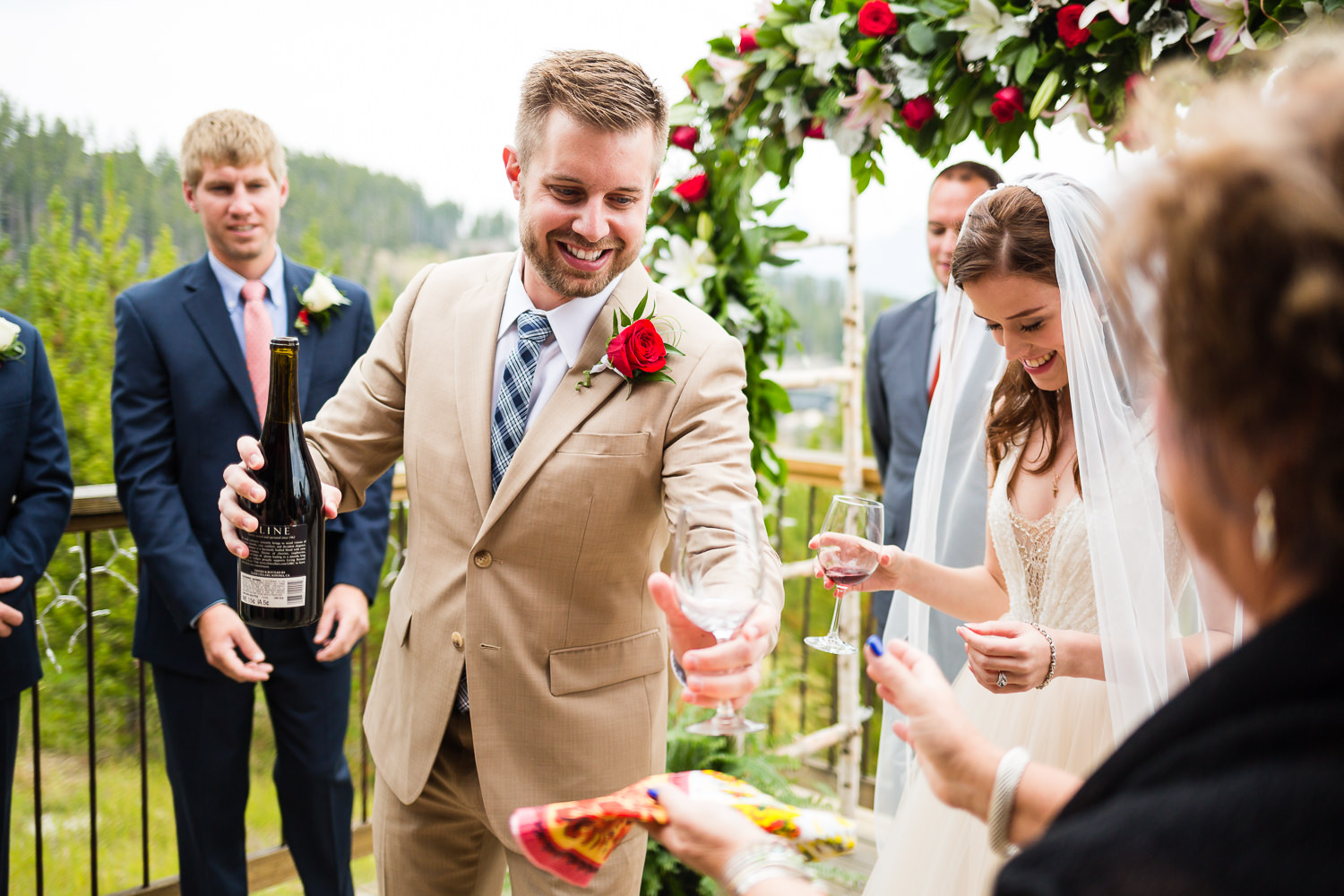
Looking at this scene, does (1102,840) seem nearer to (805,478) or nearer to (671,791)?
(671,791)

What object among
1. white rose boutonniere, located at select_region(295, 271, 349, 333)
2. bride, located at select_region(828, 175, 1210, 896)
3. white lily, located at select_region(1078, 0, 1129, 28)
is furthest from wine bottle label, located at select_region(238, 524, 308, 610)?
white lily, located at select_region(1078, 0, 1129, 28)

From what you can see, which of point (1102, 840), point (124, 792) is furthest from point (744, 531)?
point (124, 792)

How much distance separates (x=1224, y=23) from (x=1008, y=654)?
1.46 m

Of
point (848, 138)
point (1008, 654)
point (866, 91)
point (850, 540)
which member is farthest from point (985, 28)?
point (1008, 654)

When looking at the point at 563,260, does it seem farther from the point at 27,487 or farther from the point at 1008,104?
the point at 27,487

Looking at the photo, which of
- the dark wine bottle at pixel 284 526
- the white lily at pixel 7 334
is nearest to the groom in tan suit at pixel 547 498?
the dark wine bottle at pixel 284 526

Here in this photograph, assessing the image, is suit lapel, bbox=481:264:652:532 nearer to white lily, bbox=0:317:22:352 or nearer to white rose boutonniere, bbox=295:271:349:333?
white rose boutonniere, bbox=295:271:349:333

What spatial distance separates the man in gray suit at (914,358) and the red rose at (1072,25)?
0.78 meters

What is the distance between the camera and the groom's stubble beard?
155 centimetres

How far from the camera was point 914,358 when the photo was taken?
292 centimetres

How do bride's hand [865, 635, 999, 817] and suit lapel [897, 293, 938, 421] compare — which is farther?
suit lapel [897, 293, 938, 421]

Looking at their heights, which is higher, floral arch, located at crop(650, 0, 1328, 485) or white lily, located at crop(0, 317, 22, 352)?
floral arch, located at crop(650, 0, 1328, 485)

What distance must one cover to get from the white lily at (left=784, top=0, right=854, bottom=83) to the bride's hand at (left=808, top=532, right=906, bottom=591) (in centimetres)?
149

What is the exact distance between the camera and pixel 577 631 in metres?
1.55
